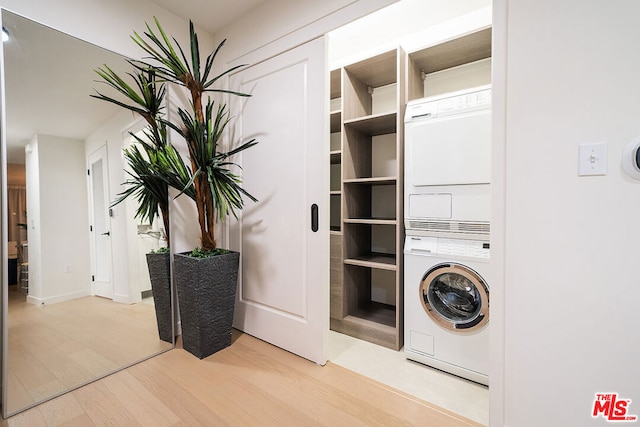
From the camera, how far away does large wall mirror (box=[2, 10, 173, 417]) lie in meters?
1.45

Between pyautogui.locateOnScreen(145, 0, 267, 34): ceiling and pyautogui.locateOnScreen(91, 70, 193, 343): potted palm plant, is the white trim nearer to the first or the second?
pyautogui.locateOnScreen(145, 0, 267, 34): ceiling

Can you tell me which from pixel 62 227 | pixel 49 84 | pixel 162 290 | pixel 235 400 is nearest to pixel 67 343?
pixel 162 290

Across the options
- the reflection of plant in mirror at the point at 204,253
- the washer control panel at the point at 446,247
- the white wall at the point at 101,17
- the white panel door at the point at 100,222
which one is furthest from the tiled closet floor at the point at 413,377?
the white wall at the point at 101,17

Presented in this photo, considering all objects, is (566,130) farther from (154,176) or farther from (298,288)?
(154,176)

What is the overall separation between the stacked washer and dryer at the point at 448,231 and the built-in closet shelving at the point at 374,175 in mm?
175

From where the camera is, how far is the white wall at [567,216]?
1.01 metres

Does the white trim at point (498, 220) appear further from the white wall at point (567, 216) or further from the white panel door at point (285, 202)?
the white panel door at point (285, 202)

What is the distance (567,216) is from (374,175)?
1778 millimetres

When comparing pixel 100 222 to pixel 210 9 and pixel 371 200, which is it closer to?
pixel 210 9

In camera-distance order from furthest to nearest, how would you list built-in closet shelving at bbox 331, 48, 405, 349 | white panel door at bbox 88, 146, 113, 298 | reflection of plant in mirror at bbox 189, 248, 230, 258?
built-in closet shelving at bbox 331, 48, 405, 349 < reflection of plant in mirror at bbox 189, 248, 230, 258 < white panel door at bbox 88, 146, 113, 298

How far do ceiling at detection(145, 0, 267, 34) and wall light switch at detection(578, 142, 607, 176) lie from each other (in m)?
2.26

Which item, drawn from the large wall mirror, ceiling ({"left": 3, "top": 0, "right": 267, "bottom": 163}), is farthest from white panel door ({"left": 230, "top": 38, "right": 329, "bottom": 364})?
ceiling ({"left": 3, "top": 0, "right": 267, "bottom": 163})

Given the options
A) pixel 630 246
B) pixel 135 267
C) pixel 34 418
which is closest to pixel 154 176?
pixel 135 267

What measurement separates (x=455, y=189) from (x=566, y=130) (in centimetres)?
68
